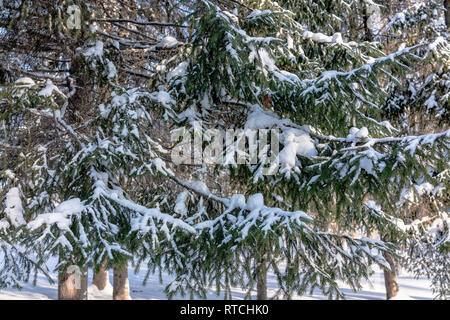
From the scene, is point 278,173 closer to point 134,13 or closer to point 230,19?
point 230,19

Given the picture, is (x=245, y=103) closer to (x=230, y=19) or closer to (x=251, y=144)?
(x=251, y=144)

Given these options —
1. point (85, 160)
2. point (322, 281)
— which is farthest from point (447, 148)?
point (85, 160)

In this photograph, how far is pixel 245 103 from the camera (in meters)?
5.11

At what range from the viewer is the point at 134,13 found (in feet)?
24.1

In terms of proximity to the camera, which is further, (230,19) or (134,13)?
(134,13)

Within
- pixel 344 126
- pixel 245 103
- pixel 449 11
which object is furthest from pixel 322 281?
pixel 449 11

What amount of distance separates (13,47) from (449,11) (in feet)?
33.2
